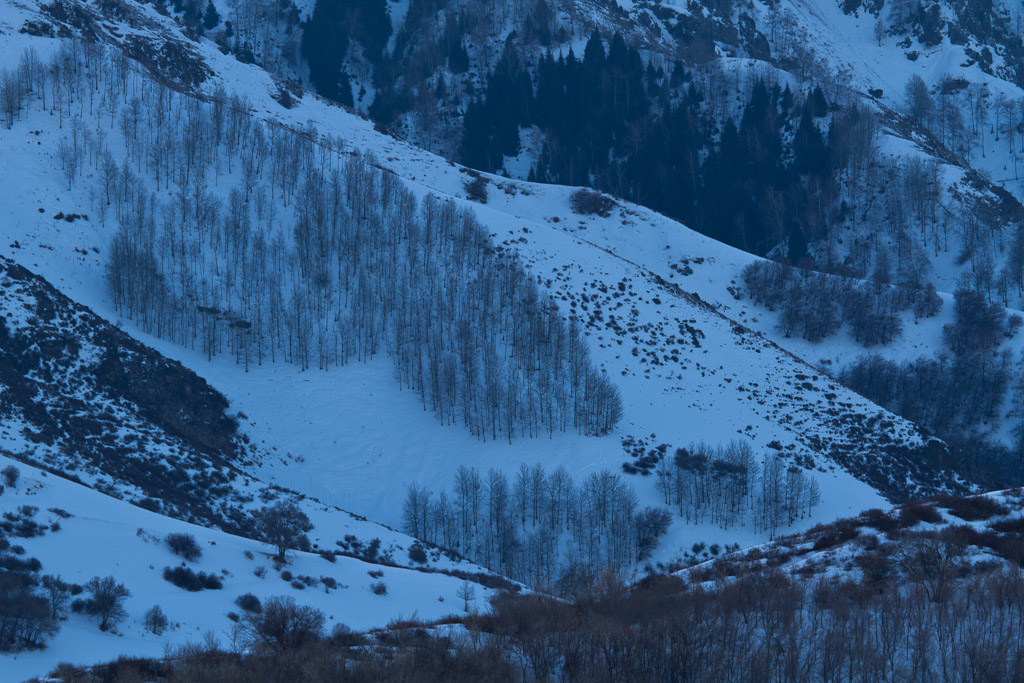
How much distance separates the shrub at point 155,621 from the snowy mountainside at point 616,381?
32572mm

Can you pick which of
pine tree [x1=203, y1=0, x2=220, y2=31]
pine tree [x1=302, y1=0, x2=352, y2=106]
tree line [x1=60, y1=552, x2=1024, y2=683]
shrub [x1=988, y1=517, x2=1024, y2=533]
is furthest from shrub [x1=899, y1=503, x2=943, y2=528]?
pine tree [x1=203, y1=0, x2=220, y2=31]

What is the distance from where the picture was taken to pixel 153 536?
131 feet

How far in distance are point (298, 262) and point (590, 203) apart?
177 ft

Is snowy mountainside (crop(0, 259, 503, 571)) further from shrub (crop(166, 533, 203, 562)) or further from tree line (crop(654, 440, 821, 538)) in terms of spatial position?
tree line (crop(654, 440, 821, 538))

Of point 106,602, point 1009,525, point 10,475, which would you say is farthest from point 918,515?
point 10,475

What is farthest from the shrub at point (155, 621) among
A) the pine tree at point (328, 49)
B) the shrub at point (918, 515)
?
the pine tree at point (328, 49)

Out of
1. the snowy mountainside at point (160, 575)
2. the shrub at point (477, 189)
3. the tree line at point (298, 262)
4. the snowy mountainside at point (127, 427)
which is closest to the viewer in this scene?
the snowy mountainside at point (160, 575)

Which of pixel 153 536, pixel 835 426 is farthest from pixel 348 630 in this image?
pixel 835 426

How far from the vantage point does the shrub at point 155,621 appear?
32656mm

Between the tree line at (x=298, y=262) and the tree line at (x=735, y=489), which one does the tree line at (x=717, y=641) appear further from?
the tree line at (x=298, y=262)

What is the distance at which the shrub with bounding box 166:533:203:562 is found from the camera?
39531 millimetres

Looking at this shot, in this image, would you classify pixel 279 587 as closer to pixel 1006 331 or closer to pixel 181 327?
pixel 181 327

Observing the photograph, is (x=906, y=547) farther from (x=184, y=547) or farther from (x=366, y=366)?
(x=366, y=366)

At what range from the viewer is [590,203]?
426ft
